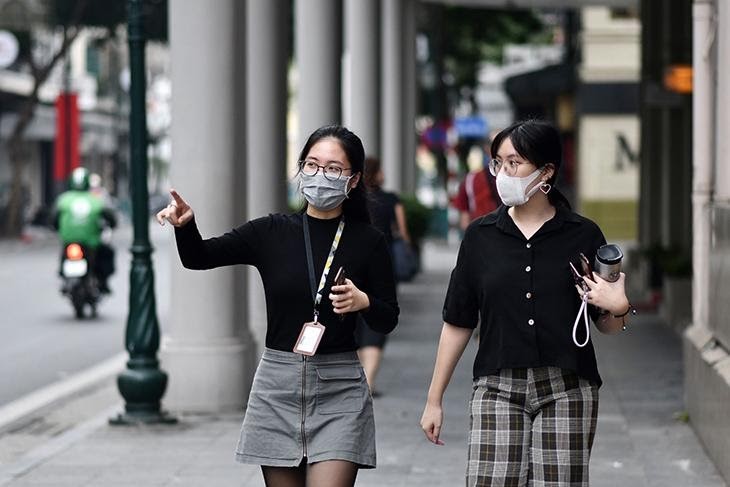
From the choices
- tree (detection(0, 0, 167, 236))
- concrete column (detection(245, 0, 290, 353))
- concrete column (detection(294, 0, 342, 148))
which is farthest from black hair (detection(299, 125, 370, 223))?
tree (detection(0, 0, 167, 236))

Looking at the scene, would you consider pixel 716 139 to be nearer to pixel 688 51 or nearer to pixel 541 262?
pixel 541 262

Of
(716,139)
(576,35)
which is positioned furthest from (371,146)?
(576,35)

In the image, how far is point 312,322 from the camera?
5.73 metres

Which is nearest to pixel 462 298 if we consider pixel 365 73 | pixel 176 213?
pixel 176 213

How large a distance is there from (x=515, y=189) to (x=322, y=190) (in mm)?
677

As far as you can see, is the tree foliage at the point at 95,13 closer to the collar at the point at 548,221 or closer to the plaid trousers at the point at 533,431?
the collar at the point at 548,221

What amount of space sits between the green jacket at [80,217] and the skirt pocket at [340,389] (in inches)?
615

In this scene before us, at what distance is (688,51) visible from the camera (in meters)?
20.2

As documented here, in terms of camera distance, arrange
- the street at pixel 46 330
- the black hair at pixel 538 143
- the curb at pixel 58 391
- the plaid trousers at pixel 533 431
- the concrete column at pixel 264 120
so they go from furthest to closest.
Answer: the street at pixel 46 330, the concrete column at pixel 264 120, the curb at pixel 58 391, the black hair at pixel 538 143, the plaid trousers at pixel 533 431

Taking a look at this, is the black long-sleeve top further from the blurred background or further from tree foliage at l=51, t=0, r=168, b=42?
tree foliage at l=51, t=0, r=168, b=42

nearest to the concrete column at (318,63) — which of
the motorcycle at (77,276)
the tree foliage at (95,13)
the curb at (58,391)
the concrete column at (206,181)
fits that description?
the curb at (58,391)

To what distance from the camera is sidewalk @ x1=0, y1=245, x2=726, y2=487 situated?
9188 mm

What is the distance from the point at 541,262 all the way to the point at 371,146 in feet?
58.7

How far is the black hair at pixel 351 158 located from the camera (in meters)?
5.93
